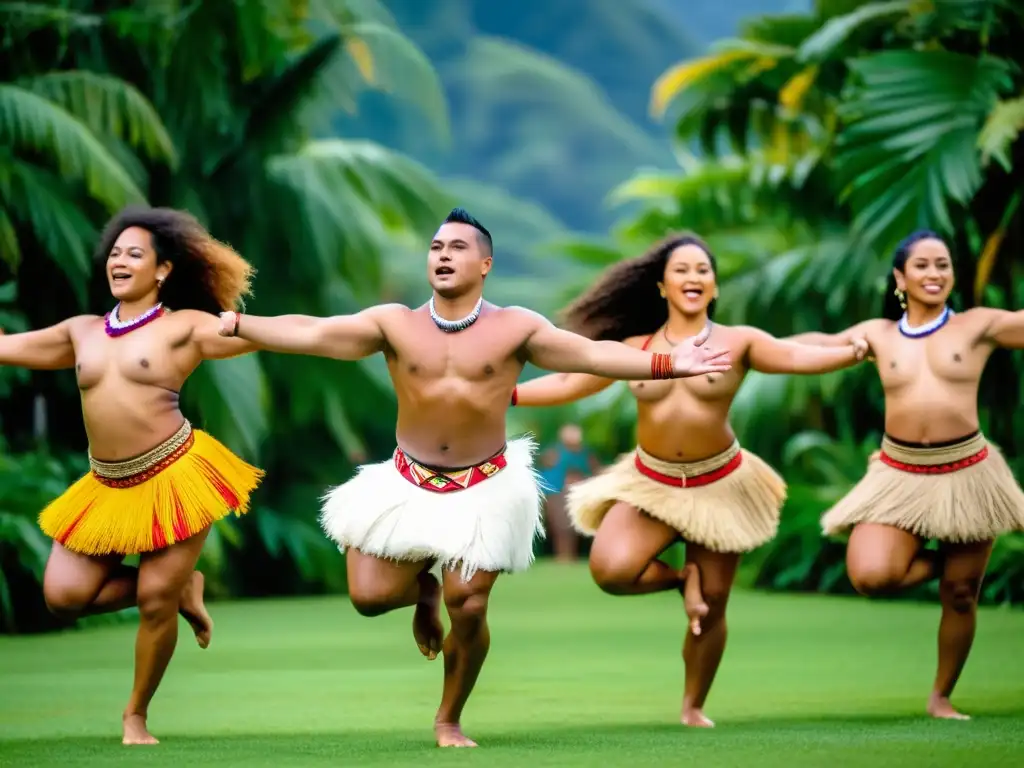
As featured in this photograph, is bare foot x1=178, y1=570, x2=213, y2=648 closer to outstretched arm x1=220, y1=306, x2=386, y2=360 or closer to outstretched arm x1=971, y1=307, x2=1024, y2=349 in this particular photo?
outstretched arm x1=220, y1=306, x2=386, y2=360

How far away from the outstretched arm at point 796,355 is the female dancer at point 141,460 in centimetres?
162

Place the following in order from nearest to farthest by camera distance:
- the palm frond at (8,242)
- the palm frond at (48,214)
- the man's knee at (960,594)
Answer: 1. the man's knee at (960,594)
2. the palm frond at (8,242)
3. the palm frond at (48,214)

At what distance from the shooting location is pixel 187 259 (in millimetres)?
5199

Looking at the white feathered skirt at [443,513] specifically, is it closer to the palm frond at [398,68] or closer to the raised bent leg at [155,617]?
the raised bent leg at [155,617]

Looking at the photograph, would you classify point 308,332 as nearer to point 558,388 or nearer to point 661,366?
point 661,366

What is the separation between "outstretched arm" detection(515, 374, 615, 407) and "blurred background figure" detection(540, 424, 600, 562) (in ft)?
28.0

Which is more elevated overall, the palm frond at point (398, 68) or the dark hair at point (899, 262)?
the palm frond at point (398, 68)

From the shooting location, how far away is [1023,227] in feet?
34.0

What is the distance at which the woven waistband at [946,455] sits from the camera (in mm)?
5543

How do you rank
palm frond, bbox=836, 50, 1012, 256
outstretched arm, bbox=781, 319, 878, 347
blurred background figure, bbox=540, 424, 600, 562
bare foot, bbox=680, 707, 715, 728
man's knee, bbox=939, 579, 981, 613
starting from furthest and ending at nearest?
1. blurred background figure, bbox=540, 424, 600, 562
2. palm frond, bbox=836, 50, 1012, 256
3. outstretched arm, bbox=781, 319, 878, 347
4. man's knee, bbox=939, 579, 981, 613
5. bare foot, bbox=680, 707, 715, 728

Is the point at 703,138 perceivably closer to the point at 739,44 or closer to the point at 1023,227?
the point at 739,44

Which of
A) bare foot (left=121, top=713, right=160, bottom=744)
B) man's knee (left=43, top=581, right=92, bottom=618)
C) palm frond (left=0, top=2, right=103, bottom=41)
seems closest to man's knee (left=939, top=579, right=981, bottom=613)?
bare foot (left=121, top=713, right=160, bottom=744)

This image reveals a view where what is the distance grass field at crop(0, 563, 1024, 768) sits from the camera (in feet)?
14.7

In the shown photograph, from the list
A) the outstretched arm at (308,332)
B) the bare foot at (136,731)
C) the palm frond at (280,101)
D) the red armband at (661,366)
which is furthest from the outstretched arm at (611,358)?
the palm frond at (280,101)
